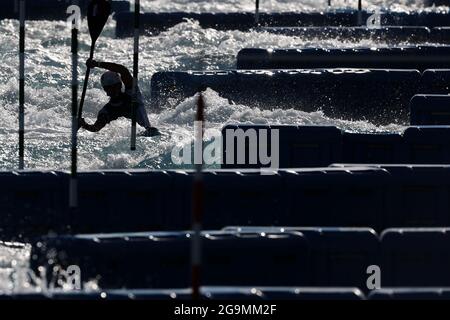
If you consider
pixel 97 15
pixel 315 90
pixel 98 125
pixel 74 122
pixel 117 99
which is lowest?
Answer: pixel 98 125

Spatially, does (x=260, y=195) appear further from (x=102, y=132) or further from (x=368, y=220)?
(x=102, y=132)

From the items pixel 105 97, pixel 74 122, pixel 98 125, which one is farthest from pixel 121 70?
pixel 74 122

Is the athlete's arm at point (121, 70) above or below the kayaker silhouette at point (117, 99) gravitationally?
above

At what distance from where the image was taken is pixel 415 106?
14977mm

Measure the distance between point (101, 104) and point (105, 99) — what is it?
232mm

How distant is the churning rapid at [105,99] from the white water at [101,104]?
10mm

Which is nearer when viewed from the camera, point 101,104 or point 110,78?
point 110,78

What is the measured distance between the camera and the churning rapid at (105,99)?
602 inches

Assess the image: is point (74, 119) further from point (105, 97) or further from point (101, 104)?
point (105, 97)

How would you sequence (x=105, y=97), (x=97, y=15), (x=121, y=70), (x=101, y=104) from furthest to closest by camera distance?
(x=105, y=97), (x=101, y=104), (x=121, y=70), (x=97, y=15)

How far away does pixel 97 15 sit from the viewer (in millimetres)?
13977

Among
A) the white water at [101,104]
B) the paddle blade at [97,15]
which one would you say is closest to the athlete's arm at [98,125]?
the white water at [101,104]

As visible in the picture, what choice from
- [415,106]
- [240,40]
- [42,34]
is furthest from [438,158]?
[42,34]

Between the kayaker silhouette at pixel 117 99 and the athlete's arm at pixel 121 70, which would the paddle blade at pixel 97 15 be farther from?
the kayaker silhouette at pixel 117 99
